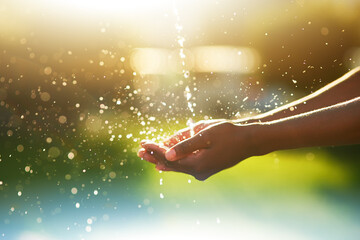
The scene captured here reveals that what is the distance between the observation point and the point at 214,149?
4.58 feet

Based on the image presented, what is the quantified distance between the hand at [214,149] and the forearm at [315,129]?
0.14ft

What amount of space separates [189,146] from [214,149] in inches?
3.3

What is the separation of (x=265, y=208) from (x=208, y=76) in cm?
571

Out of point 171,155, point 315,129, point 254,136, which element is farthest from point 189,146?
point 315,129

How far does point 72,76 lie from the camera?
813 centimetres

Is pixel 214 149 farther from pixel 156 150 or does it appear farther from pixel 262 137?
pixel 156 150

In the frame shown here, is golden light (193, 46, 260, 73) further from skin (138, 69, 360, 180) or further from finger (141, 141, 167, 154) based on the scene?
skin (138, 69, 360, 180)

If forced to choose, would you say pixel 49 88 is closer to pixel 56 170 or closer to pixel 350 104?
pixel 56 170

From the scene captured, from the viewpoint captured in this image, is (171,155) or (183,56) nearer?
(171,155)

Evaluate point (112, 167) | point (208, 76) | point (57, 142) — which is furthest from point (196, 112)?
point (112, 167)

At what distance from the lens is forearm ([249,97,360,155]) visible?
4.21ft

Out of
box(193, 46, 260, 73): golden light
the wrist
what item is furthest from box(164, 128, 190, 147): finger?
box(193, 46, 260, 73): golden light

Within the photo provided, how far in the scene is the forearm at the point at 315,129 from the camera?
4.21 ft

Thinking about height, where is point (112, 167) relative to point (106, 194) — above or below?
above
